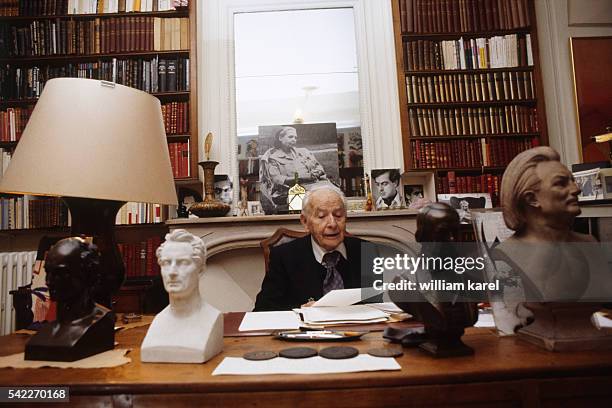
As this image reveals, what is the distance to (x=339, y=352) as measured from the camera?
0.83 m

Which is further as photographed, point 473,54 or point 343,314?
point 473,54

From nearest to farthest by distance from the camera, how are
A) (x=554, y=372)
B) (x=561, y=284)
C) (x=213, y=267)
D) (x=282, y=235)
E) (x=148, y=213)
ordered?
(x=554, y=372), (x=561, y=284), (x=282, y=235), (x=148, y=213), (x=213, y=267)

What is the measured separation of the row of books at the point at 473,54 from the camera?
3.27m

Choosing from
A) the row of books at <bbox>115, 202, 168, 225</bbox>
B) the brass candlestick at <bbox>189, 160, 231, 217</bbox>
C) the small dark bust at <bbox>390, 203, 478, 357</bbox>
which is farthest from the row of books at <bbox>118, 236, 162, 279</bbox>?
the small dark bust at <bbox>390, 203, 478, 357</bbox>

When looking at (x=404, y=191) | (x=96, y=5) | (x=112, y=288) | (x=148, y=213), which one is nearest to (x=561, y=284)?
(x=112, y=288)

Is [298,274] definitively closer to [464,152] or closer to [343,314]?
[343,314]

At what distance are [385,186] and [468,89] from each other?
40.4 inches

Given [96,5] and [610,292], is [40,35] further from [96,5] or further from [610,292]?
[610,292]

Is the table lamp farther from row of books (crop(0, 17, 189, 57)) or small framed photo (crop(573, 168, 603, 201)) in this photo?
small framed photo (crop(573, 168, 603, 201))

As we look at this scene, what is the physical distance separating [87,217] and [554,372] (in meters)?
1.24

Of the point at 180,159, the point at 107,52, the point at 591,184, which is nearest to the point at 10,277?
the point at 180,159

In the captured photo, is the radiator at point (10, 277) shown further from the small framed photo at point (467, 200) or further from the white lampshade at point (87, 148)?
the small framed photo at point (467, 200)

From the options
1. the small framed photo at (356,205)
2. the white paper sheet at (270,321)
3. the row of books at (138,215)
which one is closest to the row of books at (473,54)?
the small framed photo at (356,205)

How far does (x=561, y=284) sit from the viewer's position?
837 millimetres
